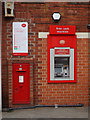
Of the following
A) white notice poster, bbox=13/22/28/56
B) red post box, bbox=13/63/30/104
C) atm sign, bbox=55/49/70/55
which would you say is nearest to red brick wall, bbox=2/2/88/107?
white notice poster, bbox=13/22/28/56

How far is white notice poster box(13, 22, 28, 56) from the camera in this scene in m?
6.59

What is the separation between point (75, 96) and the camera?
6730 mm

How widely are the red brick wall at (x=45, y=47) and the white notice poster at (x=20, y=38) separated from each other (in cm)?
15

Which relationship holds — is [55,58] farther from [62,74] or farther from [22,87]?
[22,87]

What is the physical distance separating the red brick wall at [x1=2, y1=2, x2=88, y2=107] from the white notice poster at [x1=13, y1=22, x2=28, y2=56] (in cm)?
15

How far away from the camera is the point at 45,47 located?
6.69 m

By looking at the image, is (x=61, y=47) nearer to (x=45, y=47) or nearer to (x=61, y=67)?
(x=45, y=47)

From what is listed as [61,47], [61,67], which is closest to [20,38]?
[61,47]

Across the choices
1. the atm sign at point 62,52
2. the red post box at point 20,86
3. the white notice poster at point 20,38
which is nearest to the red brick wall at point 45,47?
the white notice poster at point 20,38

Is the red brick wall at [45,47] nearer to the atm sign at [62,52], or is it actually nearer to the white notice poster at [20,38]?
the white notice poster at [20,38]

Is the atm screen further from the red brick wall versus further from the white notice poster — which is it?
the white notice poster

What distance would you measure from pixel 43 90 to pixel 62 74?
0.98m

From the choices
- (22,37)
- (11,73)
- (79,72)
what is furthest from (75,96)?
(22,37)

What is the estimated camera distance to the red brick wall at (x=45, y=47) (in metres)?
6.61
